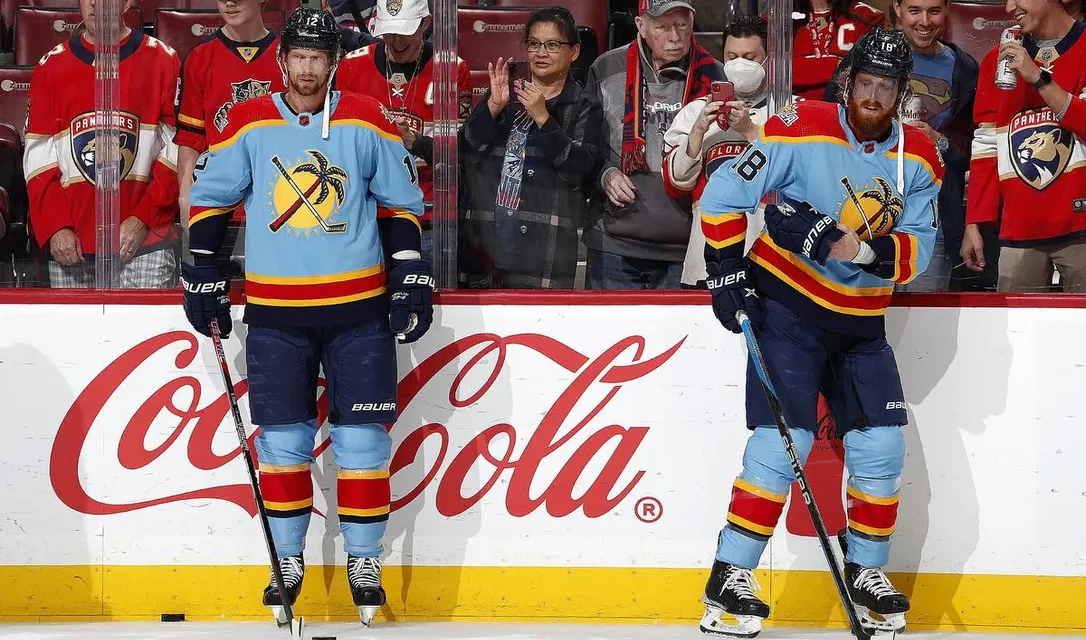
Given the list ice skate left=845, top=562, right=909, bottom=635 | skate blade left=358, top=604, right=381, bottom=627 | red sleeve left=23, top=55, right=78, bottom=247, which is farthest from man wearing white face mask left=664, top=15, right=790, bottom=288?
red sleeve left=23, top=55, right=78, bottom=247

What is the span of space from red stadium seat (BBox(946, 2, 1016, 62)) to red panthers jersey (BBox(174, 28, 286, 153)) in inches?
73.2

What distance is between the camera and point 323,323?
3646mm

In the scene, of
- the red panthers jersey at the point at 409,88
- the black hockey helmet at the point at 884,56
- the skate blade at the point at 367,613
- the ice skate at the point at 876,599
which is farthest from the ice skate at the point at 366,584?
the black hockey helmet at the point at 884,56

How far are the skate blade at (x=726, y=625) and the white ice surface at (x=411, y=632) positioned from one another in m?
0.03

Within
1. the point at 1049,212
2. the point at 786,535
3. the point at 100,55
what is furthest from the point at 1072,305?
the point at 100,55

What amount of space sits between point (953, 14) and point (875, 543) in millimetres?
1485

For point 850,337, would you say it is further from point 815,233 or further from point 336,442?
point 336,442

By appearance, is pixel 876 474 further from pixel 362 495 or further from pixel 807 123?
pixel 362 495

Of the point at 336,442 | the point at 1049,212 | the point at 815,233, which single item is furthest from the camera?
the point at 1049,212

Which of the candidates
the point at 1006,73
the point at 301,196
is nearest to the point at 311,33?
the point at 301,196

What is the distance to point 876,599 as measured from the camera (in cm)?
363

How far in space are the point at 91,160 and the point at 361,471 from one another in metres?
1.19

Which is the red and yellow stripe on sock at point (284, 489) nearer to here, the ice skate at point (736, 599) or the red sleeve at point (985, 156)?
the ice skate at point (736, 599)

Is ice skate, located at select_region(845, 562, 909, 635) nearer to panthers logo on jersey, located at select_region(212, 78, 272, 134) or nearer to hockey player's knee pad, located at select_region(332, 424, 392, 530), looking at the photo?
hockey player's knee pad, located at select_region(332, 424, 392, 530)
